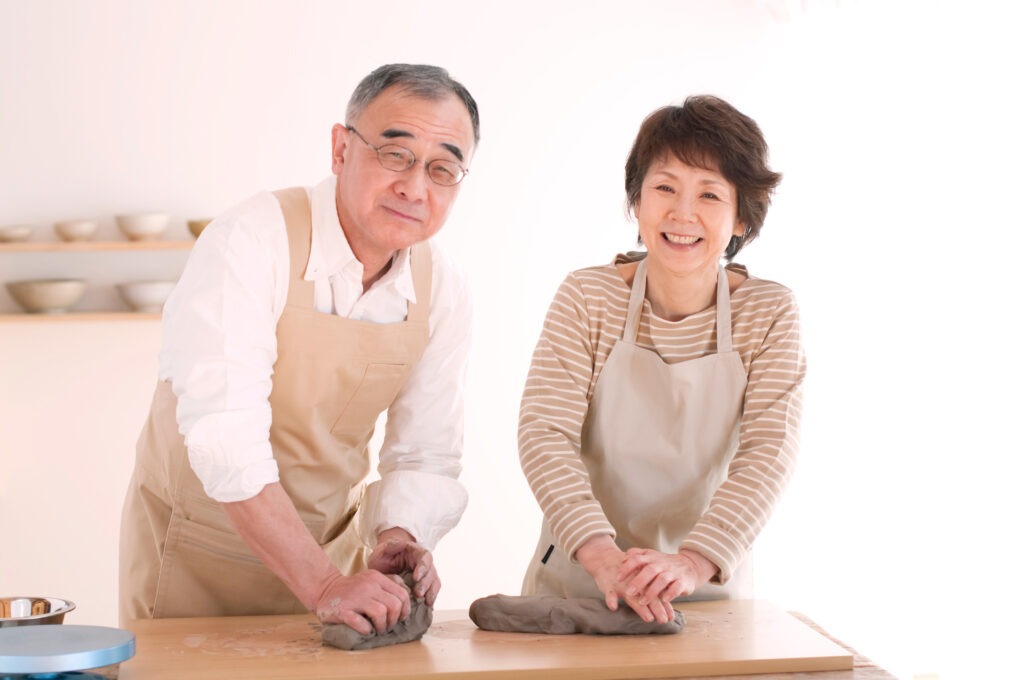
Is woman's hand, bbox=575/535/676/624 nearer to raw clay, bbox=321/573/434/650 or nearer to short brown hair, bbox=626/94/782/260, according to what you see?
raw clay, bbox=321/573/434/650

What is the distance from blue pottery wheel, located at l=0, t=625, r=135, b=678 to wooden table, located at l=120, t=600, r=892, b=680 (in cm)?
7

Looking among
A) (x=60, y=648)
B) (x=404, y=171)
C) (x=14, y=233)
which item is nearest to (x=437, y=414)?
(x=404, y=171)

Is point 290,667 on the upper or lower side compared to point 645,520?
lower

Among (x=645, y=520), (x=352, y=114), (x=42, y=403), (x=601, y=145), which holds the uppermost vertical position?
(x=601, y=145)

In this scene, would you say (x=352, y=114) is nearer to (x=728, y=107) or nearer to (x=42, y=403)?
(x=728, y=107)

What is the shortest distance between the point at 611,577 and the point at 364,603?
37 centimetres

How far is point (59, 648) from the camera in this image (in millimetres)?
1237

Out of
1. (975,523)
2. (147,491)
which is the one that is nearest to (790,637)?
(147,491)

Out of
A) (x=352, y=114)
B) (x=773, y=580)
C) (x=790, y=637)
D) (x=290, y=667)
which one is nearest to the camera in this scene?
(x=290, y=667)

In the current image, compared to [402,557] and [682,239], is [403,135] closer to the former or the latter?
[682,239]

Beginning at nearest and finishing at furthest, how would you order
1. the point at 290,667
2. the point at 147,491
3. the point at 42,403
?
1. the point at 290,667
2. the point at 147,491
3. the point at 42,403

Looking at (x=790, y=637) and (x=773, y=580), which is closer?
(x=790, y=637)

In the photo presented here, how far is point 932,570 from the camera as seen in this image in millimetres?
4148

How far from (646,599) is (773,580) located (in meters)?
2.82
